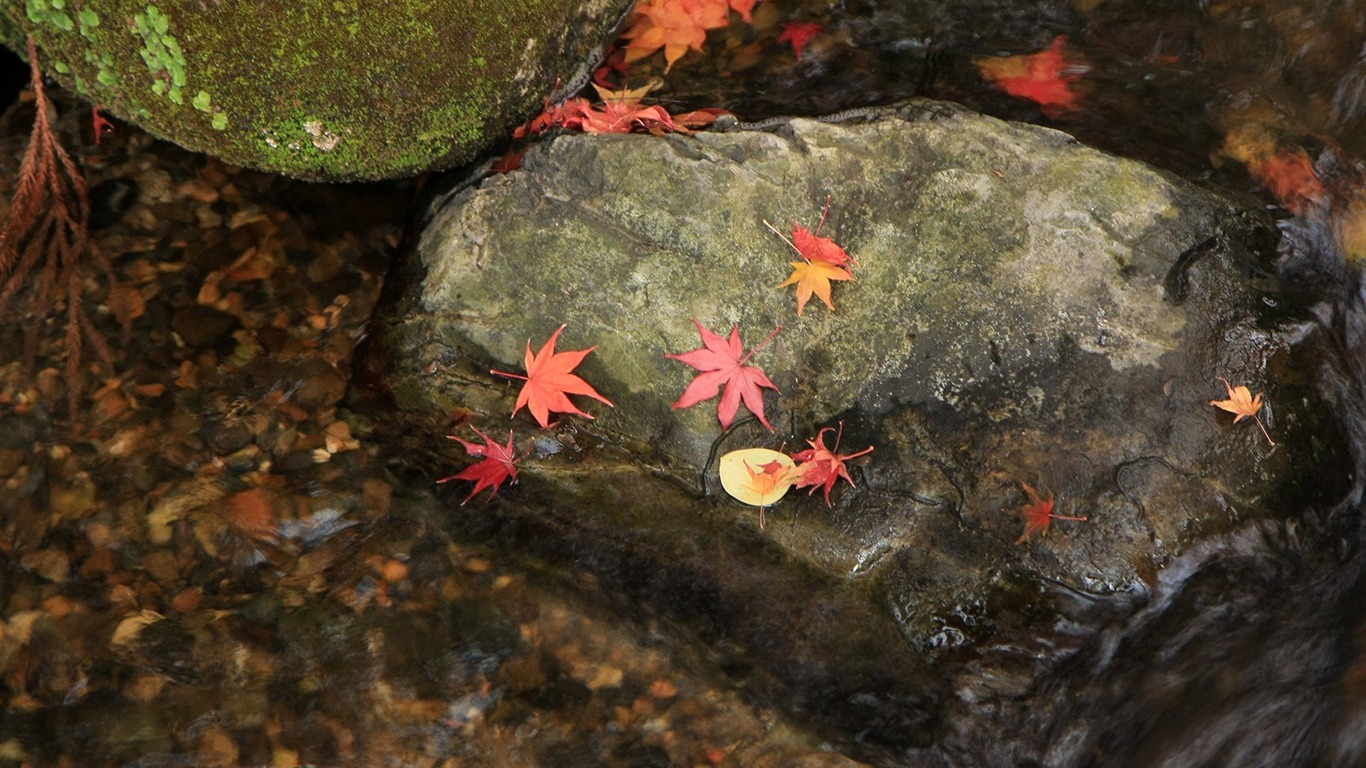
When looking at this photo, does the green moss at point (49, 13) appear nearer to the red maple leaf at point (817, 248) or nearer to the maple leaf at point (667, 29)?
the maple leaf at point (667, 29)

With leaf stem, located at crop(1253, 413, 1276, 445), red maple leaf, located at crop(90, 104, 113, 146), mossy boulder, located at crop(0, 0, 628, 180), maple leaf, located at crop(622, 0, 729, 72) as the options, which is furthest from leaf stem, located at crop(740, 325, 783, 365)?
red maple leaf, located at crop(90, 104, 113, 146)

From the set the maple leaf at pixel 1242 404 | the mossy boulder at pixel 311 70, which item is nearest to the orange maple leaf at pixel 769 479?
the maple leaf at pixel 1242 404

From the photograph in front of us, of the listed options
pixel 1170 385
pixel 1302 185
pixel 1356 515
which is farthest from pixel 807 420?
pixel 1302 185

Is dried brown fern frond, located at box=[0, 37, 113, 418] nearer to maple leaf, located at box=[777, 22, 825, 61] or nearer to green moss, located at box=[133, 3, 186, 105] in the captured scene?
green moss, located at box=[133, 3, 186, 105]

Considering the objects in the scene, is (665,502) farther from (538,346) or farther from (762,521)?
(538,346)

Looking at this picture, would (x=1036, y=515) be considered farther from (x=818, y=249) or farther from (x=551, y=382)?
(x=551, y=382)

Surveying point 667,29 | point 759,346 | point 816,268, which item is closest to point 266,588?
point 759,346
